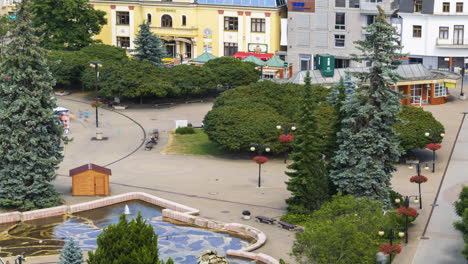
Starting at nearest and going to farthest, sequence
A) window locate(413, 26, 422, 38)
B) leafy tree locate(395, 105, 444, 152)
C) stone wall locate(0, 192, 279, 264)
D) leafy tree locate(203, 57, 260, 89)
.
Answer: stone wall locate(0, 192, 279, 264), leafy tree locate(395, 105, 444, 152), leafy tree locate(203, 57, 260, 89), window locate(413, 26, 422, 38)

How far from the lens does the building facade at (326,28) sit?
102 metres

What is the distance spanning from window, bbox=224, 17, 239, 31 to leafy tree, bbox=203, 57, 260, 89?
16.9m

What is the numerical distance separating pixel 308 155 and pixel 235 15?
58070 millimetres

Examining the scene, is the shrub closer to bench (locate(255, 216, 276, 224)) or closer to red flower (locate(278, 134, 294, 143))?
red flower (locate(278, 134, 294, 143))

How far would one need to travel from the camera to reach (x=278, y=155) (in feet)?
228

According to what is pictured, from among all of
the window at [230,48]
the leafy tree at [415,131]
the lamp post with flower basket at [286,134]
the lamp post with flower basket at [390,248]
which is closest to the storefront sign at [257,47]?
the window at [230,48]

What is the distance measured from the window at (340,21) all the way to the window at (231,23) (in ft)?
44.1

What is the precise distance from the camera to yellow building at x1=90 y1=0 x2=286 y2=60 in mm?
108875

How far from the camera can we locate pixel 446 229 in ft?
171

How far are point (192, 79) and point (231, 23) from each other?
23272 millimetres

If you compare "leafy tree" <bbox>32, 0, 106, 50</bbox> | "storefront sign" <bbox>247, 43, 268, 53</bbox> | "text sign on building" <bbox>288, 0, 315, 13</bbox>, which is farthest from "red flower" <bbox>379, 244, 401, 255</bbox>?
Result: "storefront sign" <bbox>247, 43, 268, 53</bbox>

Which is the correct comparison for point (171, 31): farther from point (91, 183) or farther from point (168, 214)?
point (168, 214)

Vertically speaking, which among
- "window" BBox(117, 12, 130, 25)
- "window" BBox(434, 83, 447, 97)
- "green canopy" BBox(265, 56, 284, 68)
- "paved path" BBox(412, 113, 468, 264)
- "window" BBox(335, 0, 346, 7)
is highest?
"window" BBox(335, 0, 346, 7)

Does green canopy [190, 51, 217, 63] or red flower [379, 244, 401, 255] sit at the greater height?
green canopy [190, 51, 217, 63]
